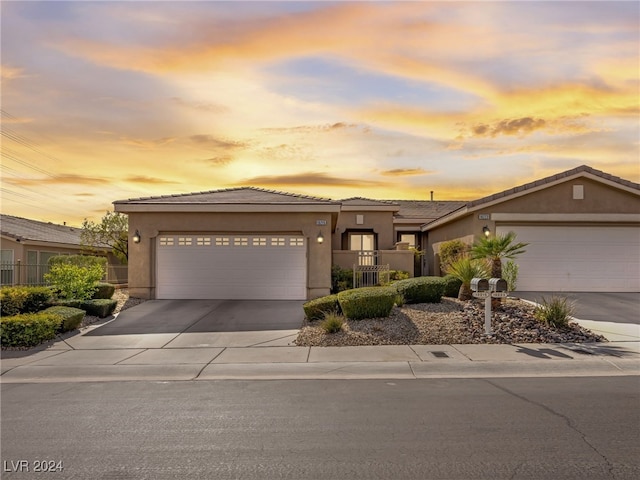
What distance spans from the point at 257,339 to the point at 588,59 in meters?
11.5

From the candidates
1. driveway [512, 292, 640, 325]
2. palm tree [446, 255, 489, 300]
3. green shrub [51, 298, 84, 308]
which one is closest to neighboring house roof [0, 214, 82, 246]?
green shrub [51, 298, 84, 308]

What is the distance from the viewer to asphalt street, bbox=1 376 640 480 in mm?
4512

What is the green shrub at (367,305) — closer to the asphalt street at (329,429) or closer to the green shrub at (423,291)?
the green shrub at (423,291)

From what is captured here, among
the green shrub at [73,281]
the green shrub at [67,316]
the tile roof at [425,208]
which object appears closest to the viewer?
the green shrub at [67,316]

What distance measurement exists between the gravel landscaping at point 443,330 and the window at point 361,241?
43.9ft

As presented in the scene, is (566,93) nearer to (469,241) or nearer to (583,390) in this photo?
(469,241)

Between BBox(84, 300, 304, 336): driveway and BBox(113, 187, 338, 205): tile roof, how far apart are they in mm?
3770

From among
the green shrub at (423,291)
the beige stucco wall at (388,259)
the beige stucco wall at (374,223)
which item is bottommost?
the green shrub at (423,291)

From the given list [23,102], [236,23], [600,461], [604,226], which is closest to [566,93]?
[604,226]

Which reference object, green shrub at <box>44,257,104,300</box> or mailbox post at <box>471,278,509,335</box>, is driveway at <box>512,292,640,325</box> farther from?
green shrub at <box>44,257,104,300</box>

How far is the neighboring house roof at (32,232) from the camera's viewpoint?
952 inches

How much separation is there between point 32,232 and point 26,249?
2508 millimetres

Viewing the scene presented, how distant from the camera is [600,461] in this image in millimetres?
4578

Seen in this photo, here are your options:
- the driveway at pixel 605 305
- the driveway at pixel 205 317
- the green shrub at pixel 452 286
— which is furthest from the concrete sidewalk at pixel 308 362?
the green shrub at pixel 452 286
